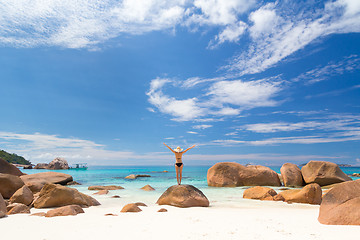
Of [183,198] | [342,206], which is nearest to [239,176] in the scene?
[183,198]

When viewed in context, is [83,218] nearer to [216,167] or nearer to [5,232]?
[5,232]

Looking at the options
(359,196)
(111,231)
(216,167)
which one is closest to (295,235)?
(359,196)

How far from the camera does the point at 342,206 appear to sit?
532cm

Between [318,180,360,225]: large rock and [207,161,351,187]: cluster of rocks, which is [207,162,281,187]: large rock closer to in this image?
[207,161,351,187]: cluster of rocks

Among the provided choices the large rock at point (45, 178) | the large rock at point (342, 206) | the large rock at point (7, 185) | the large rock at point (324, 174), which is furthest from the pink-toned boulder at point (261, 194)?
the large rock at point (45, 178)

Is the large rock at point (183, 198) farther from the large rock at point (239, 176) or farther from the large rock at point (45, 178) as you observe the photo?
the large rock at point (239, 176)

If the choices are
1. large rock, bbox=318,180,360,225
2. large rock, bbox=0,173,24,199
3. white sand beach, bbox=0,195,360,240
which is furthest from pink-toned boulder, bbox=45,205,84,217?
large rock, bbox=318,180,360,225

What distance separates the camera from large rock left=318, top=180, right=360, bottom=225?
16.5ft

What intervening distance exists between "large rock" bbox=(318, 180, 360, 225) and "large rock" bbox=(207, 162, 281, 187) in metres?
13.1

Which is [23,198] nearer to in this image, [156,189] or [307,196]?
[156,189]

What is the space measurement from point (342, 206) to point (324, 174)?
14.3 metres

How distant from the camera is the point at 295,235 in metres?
4.46

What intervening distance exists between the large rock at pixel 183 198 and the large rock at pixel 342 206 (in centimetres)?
360

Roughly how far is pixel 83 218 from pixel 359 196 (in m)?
6.66
